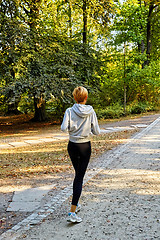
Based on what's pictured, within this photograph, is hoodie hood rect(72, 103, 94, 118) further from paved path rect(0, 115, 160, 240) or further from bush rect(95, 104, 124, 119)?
bush rect(95, 104, 124, 119)

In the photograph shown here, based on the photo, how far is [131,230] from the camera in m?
3.17

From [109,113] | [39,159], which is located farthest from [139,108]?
[39,159]

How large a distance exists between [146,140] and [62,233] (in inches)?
288

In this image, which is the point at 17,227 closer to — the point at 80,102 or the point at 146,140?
the point at 80,102

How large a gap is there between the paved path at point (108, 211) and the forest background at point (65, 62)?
8115 millimetres

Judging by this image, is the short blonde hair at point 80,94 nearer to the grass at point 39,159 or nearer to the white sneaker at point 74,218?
the white sneaker at point 74,218

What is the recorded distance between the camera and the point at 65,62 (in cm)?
1537

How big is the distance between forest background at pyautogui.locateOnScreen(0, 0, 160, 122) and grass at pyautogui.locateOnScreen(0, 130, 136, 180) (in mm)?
4157

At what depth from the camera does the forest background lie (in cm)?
1319

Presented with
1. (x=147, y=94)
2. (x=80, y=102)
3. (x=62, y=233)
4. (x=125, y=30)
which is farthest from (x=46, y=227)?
(x=147, y=94)

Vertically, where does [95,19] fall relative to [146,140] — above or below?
above

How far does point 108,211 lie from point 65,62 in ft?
41.5

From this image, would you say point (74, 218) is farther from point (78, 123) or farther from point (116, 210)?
point (78, 123)

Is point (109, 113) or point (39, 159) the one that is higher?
point (109, 113)
